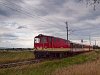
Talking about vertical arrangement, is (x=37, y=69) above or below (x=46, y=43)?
below

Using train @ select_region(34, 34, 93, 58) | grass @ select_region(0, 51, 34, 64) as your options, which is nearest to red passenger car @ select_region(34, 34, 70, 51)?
train @ select_region(34, 34, 93, 58)

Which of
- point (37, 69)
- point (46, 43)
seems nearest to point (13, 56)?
point (46, 43)

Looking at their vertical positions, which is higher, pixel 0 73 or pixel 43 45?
pixel 43 45

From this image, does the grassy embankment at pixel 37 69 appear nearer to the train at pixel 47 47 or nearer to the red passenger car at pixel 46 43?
the train at pixel 47 47

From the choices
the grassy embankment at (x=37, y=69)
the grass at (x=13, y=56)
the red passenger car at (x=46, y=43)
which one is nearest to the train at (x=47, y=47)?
the red passenger car at (x=46, y=43)

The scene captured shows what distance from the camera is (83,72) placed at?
14.5 meters

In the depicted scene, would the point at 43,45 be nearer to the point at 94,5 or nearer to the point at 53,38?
the point at 53,38

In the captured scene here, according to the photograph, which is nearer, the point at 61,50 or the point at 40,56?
the point at 40,56

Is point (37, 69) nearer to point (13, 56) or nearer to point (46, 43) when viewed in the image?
point (46, 43)

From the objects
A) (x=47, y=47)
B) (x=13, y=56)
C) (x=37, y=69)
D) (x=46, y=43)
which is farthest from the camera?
(x=13, y=56)

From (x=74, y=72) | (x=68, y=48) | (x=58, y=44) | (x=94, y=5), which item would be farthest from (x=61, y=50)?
(x=94, y=5)

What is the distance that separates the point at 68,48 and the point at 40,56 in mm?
10447

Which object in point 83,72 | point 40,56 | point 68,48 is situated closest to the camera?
point 83,72

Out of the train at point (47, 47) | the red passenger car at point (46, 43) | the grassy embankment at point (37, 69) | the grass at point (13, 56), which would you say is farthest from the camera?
the red passenger car at point (46, 43)
